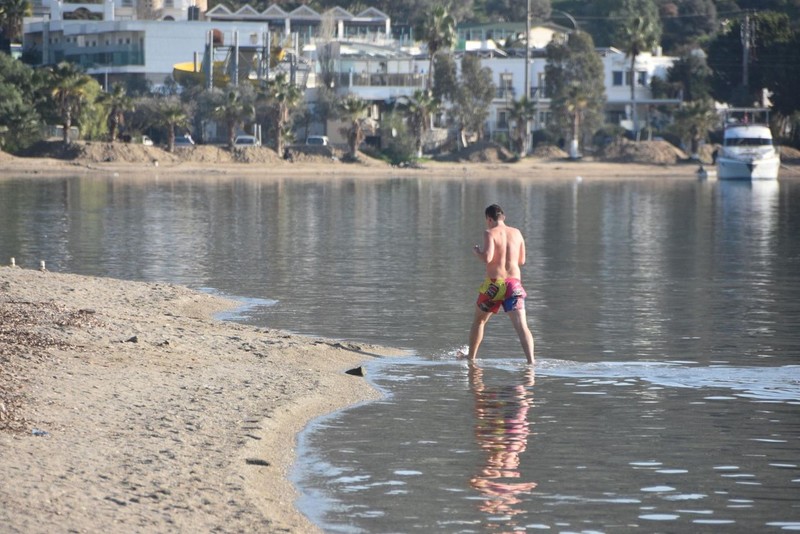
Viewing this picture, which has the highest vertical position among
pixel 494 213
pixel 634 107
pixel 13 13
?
pixel 13 13

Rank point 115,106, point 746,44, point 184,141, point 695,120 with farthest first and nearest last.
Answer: point 746,44
point 695,120
point 184,141
point 115,106

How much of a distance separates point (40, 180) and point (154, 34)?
39932mm

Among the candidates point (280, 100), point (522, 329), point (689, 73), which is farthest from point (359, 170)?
point (522, 329)

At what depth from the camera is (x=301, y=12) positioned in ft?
414

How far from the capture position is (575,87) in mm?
99562

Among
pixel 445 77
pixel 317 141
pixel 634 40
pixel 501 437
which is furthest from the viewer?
pixel 445 77

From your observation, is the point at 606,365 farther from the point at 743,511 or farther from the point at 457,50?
the point at 457,50

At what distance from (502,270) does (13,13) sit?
337 feet

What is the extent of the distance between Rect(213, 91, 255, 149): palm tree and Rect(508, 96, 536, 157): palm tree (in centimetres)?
1853

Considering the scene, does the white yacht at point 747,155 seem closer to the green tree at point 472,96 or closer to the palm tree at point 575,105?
the palm tree at point 575,105

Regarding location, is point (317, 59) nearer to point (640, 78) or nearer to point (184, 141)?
point (184, 141)

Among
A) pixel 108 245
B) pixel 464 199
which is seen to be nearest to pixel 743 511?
pixel 108 245

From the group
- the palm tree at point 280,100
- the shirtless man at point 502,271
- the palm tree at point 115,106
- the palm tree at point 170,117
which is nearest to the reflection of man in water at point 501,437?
the shirtless man at point 502,271

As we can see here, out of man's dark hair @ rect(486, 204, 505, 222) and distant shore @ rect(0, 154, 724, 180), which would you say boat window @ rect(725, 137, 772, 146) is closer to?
distant shore @ rect(0, 154, 724, 180)
